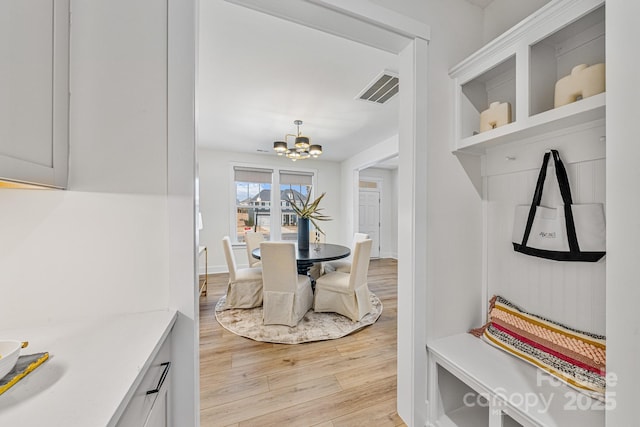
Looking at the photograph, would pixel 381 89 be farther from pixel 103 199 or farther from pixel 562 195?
pixel 103 199

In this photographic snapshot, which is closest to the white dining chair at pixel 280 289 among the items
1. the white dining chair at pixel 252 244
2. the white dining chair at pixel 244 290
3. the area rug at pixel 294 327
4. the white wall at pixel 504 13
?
the area rug at pixel 294 327

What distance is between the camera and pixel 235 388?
1.74m

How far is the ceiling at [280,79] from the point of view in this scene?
1.77 meters

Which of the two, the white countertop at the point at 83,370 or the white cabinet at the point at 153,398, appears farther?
the white cabinet at the point at 153,398

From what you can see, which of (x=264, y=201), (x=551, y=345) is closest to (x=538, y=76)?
(x=551, y=345)

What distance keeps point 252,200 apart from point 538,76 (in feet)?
16.3

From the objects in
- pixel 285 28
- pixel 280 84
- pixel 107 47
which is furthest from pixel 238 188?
pixel 107 47

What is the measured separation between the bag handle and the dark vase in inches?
93.2

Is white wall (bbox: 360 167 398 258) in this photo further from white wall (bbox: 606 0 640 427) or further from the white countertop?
the white countertop

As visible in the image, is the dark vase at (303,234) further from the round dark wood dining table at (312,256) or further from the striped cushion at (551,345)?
the striped cushion at (551,345)

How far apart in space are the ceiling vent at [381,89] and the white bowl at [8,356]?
265 cm

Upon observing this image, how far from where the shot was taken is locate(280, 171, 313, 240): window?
557 centimetres

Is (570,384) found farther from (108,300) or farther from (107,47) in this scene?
(107,47)

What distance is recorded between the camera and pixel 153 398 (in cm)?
73
